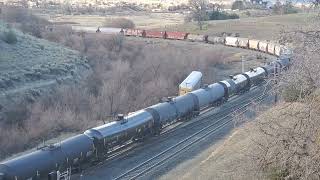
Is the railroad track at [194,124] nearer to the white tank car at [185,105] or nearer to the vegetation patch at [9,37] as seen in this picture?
the white tank car at [185,105]

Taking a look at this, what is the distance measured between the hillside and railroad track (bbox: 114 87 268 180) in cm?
1577

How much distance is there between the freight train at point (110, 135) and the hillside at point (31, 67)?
13.7 m

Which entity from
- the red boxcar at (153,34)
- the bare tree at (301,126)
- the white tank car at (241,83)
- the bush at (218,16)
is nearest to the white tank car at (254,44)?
the red boxcar at (153,34)

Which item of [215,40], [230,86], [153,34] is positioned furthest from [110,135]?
[153,34]

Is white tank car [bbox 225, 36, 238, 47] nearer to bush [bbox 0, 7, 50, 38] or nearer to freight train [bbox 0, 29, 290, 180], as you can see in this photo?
bush [bbox 0, 7, 50, 38]

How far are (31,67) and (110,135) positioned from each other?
87.1 ft

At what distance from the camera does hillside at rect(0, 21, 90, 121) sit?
4459 centimetres

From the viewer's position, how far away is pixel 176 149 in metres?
30.4

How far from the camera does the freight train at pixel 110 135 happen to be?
22078 mm

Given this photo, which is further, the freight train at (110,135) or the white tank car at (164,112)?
the white tank car at (164,112)

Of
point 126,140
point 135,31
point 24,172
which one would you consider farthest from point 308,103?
point 135,31

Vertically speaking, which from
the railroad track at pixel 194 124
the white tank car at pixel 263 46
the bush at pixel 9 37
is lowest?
the railroad track at pixel 194 124

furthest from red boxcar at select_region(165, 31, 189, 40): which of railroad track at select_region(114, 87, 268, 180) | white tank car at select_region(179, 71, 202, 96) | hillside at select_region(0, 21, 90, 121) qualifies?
railroad track at select_region(114, 87, 268, 180)

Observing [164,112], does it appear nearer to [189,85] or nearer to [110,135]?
[110,135]
